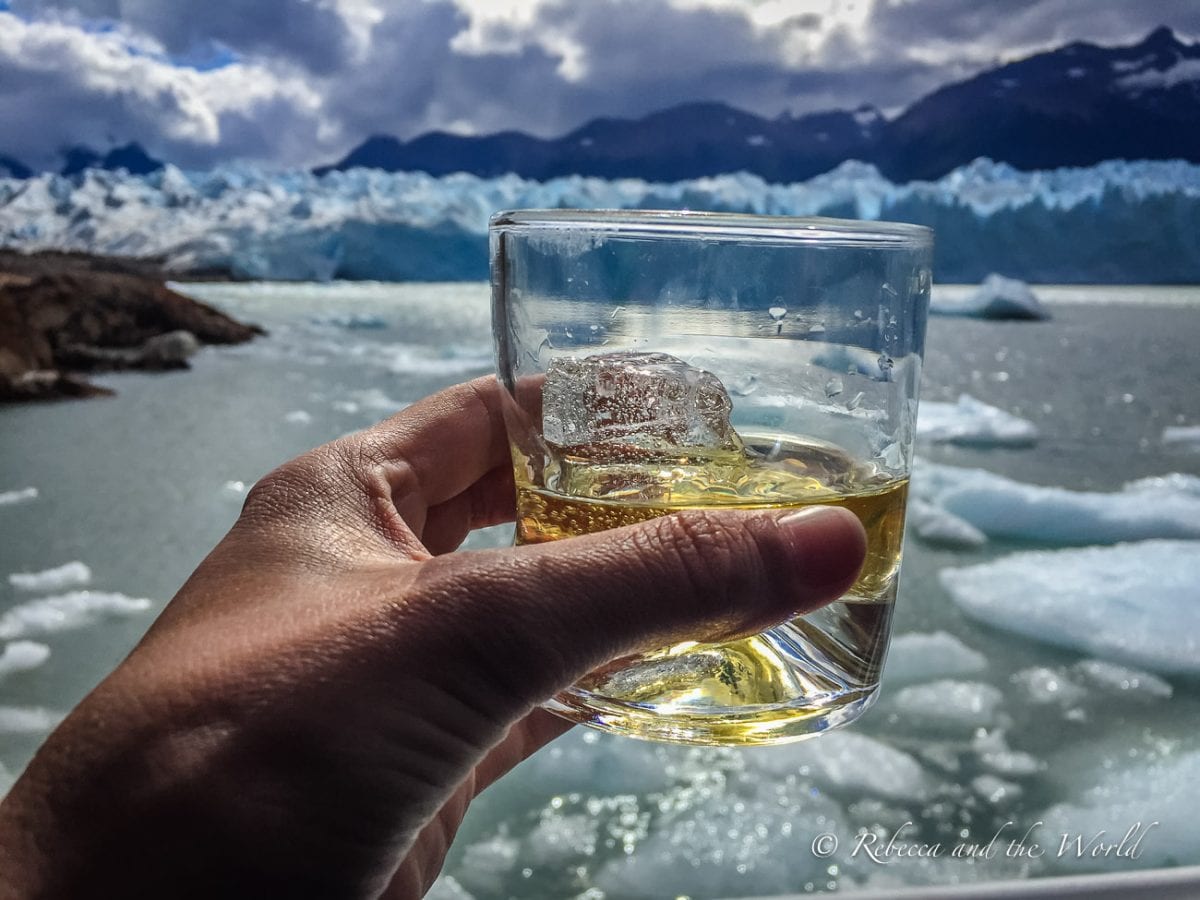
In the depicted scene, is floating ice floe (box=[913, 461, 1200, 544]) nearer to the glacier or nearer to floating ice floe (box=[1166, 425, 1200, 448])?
floating ice floe (box=[1166, 425, 1200, 448])

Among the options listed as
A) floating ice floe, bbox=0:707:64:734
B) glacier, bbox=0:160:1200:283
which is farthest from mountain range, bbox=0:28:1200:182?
floating ice floe, bbox=0:707:64:734

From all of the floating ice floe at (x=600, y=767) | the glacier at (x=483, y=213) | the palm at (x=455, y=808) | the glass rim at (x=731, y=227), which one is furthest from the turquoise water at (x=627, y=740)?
the glass rim at (x=731, y=227)

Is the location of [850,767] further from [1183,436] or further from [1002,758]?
[1183,436]

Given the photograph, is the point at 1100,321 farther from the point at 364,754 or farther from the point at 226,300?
the point at 364,754

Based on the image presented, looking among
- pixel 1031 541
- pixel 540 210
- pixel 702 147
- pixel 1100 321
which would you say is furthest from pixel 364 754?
pixel 1100 321

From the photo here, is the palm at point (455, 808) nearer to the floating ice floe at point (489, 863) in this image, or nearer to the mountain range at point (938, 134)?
the floating ice floe at point (489, 863)

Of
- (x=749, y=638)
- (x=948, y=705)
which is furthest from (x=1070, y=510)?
(x=749, y=638)
